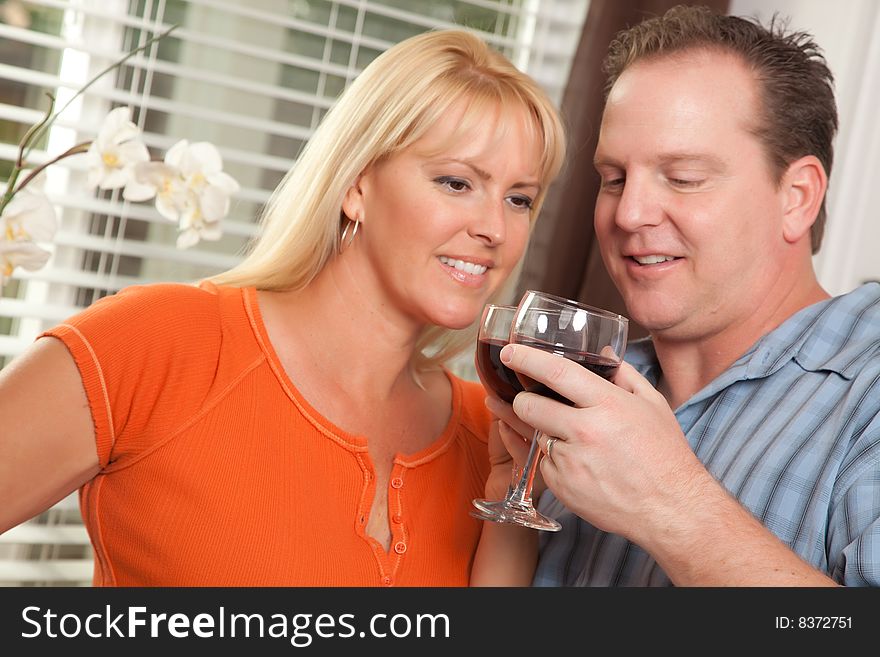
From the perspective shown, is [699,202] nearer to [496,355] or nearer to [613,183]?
[613,183]

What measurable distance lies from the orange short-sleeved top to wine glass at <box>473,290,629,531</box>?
0.40 metres

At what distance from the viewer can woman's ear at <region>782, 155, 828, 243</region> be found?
1.72 metres

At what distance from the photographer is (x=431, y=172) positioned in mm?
1756

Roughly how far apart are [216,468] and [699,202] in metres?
0.92

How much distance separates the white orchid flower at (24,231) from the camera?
51.5 inches

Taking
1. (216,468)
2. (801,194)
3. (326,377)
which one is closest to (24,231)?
(216,468)

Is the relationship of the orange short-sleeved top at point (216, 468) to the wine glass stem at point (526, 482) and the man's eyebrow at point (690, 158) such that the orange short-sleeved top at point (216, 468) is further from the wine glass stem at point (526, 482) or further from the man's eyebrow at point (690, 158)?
the man's eyebrow at point (690, 158)

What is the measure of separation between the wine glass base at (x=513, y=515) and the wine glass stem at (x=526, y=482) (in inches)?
0.5

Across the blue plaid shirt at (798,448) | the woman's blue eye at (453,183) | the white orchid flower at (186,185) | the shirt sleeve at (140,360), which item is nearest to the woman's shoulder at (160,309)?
the shirt sleeve at (140,360)

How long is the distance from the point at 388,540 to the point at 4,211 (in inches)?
32.3

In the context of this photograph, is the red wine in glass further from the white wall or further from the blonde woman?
the white wall

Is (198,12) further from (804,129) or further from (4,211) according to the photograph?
(804,129)

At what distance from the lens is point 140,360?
1.52 metres
